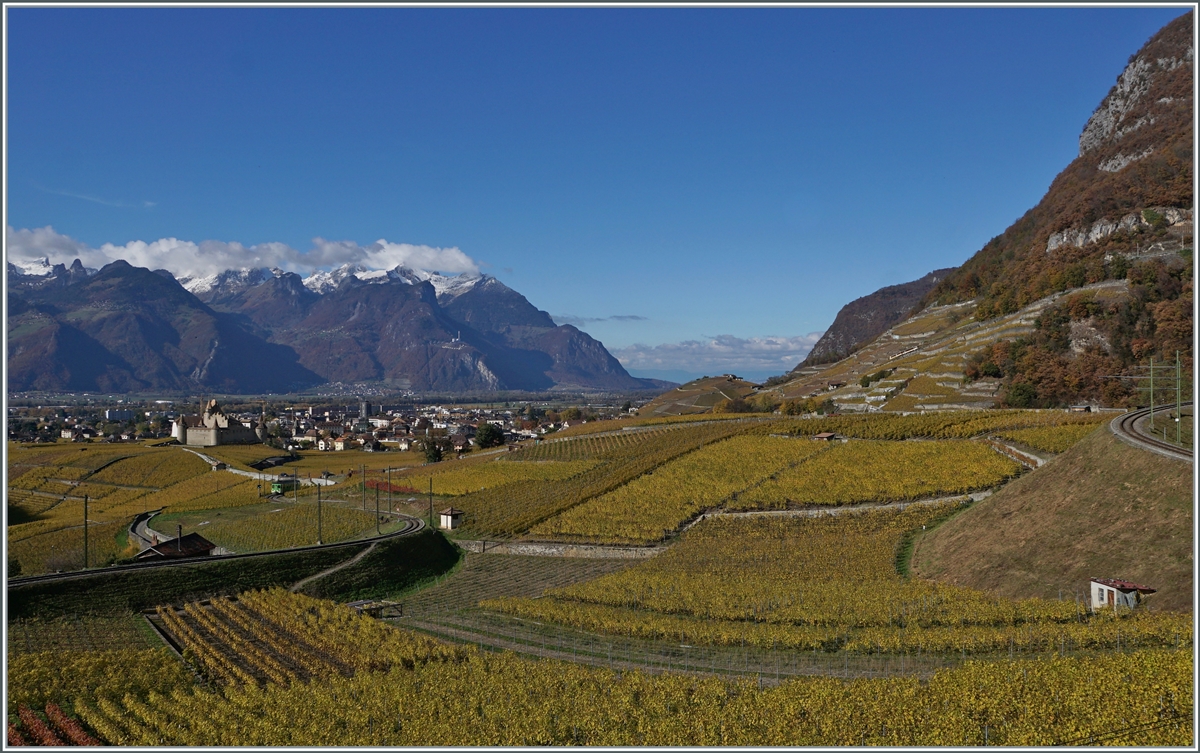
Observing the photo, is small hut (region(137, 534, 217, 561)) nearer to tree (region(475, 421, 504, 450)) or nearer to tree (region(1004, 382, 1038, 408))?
tree (region(475, 421, 504, 450))

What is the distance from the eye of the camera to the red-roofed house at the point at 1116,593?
2792cm

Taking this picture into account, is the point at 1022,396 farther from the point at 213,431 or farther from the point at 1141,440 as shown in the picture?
the point at 213,431

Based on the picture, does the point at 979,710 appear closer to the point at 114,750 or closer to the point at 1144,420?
the point at 114,750

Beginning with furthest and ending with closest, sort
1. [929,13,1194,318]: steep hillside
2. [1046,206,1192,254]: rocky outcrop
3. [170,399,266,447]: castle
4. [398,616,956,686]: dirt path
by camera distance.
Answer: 1. [170,399,266,447]: castle
2. [929,13,1194,318]: steep hillside
3. [1046,206,1192,254]: rocky outcrop
4. [398,616,956,686]: dirt path

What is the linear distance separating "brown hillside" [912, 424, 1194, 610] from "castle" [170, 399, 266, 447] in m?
105

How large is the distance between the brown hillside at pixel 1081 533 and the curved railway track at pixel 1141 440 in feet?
1.33

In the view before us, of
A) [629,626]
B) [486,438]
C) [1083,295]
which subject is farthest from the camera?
[486,438]

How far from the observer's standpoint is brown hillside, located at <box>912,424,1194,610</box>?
98.9 feet

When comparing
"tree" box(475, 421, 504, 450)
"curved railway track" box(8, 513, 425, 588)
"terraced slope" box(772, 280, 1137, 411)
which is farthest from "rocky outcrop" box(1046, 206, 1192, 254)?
"curved railway track" box(8, 513, 425, 588)

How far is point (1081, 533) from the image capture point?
33969 mm

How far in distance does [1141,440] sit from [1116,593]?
13.6 m

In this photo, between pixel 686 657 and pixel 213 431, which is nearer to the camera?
pixel 686 657

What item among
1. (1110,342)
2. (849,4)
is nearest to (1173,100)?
(1110,342)

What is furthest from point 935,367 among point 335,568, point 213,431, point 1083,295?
point 213,431
